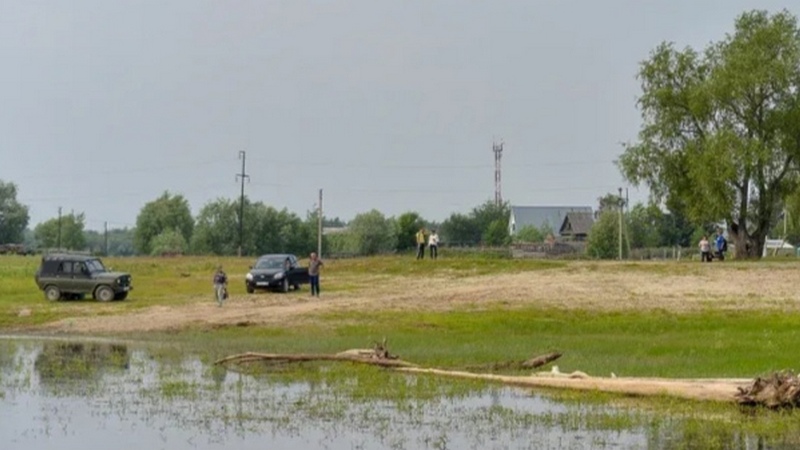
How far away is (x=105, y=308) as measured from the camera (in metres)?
51.1

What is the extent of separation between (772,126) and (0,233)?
433 feet

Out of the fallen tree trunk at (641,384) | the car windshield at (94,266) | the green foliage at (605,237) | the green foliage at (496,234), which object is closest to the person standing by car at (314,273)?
the car windshield at (94,266)

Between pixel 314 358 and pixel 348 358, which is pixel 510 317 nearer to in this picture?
pixel 348 358

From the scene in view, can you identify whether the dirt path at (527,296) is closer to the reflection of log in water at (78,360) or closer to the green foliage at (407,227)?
the reflection of log in water at (78,360)

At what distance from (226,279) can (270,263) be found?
6.11m

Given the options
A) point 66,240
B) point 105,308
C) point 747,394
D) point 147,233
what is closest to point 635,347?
point 747,394

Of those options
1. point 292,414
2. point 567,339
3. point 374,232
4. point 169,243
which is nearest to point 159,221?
point 169,243

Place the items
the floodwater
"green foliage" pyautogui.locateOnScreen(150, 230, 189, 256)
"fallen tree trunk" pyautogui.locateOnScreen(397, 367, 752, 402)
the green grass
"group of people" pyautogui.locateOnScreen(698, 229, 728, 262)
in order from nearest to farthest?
the floodwater
"fallen tree trunk" pyautogui.locateOnScreen(397, 367, 752, 402)
the green grass
"group of people" pyautogui.locateOnScreen(698, 229, 728, 262)
"green foliage" pyautogui.locateOnScreen(150, 230, 189, 256)

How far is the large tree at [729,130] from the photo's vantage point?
7556cm

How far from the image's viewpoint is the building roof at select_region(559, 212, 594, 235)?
170 m

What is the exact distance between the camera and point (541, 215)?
593ft

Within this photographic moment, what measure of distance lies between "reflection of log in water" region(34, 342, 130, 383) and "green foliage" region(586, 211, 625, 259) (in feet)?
303

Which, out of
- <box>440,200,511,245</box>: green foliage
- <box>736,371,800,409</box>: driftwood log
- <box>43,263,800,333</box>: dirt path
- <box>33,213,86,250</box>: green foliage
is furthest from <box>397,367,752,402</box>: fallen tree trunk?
<box>33,213,86,250</box>: green foliage

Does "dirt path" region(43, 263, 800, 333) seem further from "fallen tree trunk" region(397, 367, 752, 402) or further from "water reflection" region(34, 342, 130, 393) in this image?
"fallen tree trunk" region(397, 367, 752, 402)
